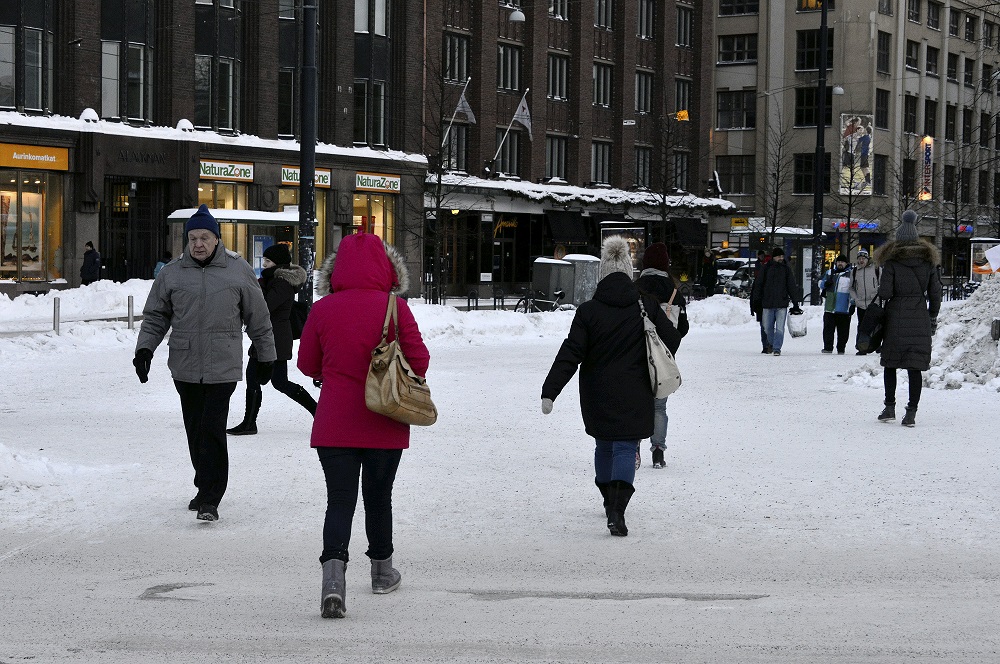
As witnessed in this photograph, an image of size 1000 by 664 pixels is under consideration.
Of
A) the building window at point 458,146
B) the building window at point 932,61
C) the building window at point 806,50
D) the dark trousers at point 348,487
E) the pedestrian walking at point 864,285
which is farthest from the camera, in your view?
the building window at point 932,61

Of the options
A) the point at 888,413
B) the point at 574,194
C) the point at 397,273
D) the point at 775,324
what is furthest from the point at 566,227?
the point at 397,273

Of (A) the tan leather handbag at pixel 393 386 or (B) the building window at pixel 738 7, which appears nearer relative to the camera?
(A) the tan leather handbag at pixel 393 386

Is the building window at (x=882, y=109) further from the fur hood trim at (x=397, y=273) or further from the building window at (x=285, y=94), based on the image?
the fur hood trim at (x=397, y=273)

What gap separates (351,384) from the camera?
6.06 m

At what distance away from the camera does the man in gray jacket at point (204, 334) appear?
27.0 feet

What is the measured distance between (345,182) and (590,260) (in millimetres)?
11113

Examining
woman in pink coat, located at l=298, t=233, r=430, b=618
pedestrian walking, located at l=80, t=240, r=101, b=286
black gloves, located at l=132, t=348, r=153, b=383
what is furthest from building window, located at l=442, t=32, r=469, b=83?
woman in pink coat, located at l=298, t=233, r=430, b=618

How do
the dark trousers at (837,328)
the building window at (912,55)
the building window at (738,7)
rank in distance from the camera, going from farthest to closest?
the building window at (912,55), the building window at (738,7), the dark trousers at (837,328)

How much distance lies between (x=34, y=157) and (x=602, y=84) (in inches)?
1144

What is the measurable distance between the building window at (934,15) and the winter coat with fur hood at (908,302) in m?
70.4

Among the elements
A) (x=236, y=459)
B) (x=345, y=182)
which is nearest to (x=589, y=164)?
(x=345, y=182)

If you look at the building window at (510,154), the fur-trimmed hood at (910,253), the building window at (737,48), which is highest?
the building window at (737,48)

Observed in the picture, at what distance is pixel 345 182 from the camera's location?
153 ft

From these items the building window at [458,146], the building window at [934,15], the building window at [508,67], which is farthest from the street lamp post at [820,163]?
the building window at [934,15]
